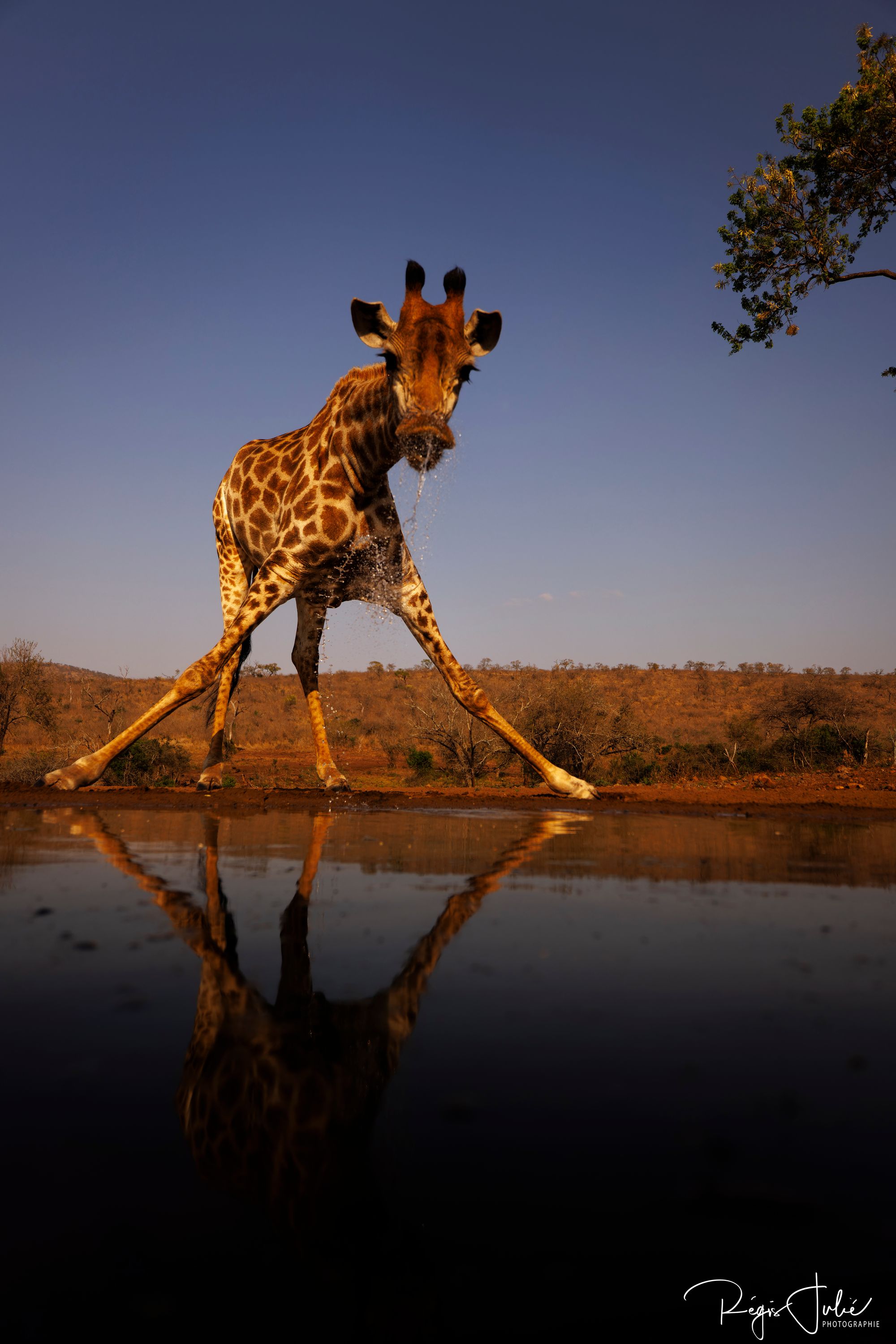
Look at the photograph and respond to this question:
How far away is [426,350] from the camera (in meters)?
5.42

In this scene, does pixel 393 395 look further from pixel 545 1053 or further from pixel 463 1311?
pixel 463 1311

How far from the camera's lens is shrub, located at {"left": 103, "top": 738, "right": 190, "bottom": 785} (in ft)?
41.2

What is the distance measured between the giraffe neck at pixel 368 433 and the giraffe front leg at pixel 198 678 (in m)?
1.15

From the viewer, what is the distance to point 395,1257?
0.88m

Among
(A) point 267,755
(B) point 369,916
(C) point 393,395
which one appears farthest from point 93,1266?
(A) point 267,755

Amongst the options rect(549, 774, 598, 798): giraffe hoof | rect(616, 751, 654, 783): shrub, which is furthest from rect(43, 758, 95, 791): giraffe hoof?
rect(616, 751, 654, 783): shrub

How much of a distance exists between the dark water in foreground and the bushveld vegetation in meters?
7.53

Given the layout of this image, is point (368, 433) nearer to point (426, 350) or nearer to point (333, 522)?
point (333, 522)

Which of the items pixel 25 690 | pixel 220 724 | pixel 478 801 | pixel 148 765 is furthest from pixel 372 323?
pixel 25 690

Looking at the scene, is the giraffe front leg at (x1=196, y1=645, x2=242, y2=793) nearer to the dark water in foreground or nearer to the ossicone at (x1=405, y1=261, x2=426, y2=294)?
the ossicone at (x1=405, y1=261, x2=426, y2=294)

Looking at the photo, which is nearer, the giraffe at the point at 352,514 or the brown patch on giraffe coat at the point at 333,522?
the giraffe at the point at 352,514

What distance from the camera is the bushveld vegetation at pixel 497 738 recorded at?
14812mm

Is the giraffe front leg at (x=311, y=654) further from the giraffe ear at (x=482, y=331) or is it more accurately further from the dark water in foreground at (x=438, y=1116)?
the dark water in foreground at (x=438, y=1116)

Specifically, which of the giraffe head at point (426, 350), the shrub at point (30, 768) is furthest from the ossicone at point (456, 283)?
the shrub at point (30, 768)
